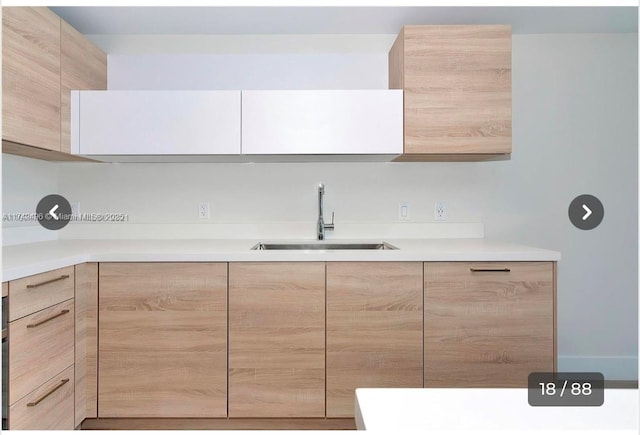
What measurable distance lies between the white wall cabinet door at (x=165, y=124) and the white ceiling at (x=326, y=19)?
491mm

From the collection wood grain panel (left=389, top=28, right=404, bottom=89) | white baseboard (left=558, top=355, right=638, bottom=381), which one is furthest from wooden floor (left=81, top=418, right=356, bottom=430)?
wood grain panel (left=389, top=28, right=404, bottom=89)

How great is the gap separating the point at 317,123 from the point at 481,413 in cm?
212

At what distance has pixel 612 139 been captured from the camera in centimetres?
305

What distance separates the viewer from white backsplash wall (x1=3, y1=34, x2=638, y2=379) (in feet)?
9.82

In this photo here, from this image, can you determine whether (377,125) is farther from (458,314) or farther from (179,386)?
(179,386)

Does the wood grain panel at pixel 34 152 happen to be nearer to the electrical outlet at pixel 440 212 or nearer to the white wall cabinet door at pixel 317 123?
the white wall cabinet door at pixel 317 123

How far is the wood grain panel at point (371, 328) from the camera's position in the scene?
2205 millimetres

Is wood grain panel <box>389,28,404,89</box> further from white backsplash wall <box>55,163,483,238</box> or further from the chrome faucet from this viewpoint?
the chrome faucet

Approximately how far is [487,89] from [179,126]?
1.59 metres

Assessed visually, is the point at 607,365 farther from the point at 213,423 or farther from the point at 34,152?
the point at 34,152

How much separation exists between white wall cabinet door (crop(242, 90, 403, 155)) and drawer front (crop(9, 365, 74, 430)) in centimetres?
135

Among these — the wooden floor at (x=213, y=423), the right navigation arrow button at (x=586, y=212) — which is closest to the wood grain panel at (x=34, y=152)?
the wooden floor at (x=213, y=423)

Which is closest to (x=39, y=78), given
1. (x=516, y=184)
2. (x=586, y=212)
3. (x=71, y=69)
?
(x=71, y=69)

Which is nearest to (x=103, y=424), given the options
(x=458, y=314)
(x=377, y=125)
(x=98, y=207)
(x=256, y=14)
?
(x=98, y=207)
